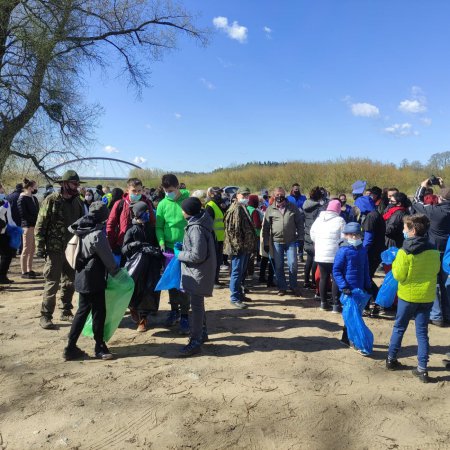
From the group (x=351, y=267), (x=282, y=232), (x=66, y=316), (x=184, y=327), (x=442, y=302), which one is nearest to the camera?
(x=351, y=267)

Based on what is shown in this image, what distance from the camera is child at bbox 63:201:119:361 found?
4.05 m

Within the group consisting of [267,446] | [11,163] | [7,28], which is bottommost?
[267,446]

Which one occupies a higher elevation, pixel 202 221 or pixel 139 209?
pixel 139 209

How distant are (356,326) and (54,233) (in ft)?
13.2

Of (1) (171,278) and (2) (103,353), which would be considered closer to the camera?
(2) (103,353)

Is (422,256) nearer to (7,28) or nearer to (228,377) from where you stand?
(228,377)

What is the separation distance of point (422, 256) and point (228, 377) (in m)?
2.31

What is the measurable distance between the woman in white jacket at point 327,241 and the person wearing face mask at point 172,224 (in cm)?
235

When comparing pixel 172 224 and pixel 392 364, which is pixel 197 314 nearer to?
pixel 172 224

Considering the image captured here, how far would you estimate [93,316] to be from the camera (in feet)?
13.7

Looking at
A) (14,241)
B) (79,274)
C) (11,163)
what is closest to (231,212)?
(79,274)

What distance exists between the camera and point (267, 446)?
2.84 meters

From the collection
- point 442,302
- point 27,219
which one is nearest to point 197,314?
point 442,302

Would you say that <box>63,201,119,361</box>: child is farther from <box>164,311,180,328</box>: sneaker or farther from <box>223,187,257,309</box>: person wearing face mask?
<box>223,187,257,309</box>: person wearing face mask
